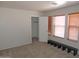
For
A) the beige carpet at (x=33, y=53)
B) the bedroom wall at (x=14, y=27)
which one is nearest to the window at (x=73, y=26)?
the beige carpet at (x=33, y=53)

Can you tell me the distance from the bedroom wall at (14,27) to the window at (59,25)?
1672mm

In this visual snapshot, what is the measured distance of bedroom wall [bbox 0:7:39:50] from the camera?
4.72m

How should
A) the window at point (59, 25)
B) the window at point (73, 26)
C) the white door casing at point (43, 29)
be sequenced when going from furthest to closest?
the white door casing at point (43, 29), the window at point (59, 25), the window at point (73, 26)

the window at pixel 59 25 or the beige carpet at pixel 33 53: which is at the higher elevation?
the window at pixel 59 25

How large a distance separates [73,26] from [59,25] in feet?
3.74

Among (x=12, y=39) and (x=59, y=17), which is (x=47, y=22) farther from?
(x=12, y=39)

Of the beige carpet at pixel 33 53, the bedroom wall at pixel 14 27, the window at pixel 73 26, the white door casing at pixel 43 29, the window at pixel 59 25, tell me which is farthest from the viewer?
the white door casing at pixel 43 29

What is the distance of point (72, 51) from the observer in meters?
4.44

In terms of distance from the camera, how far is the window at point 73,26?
4.45 meters

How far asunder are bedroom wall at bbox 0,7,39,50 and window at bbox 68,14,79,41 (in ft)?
8.78

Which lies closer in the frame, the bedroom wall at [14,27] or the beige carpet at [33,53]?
the beige carpet at [33,53]

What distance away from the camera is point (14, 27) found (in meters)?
5.20

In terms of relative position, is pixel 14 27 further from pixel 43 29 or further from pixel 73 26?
pixel 73 26

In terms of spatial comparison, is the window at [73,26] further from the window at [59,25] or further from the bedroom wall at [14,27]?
the bedroom wall at [14,27]
